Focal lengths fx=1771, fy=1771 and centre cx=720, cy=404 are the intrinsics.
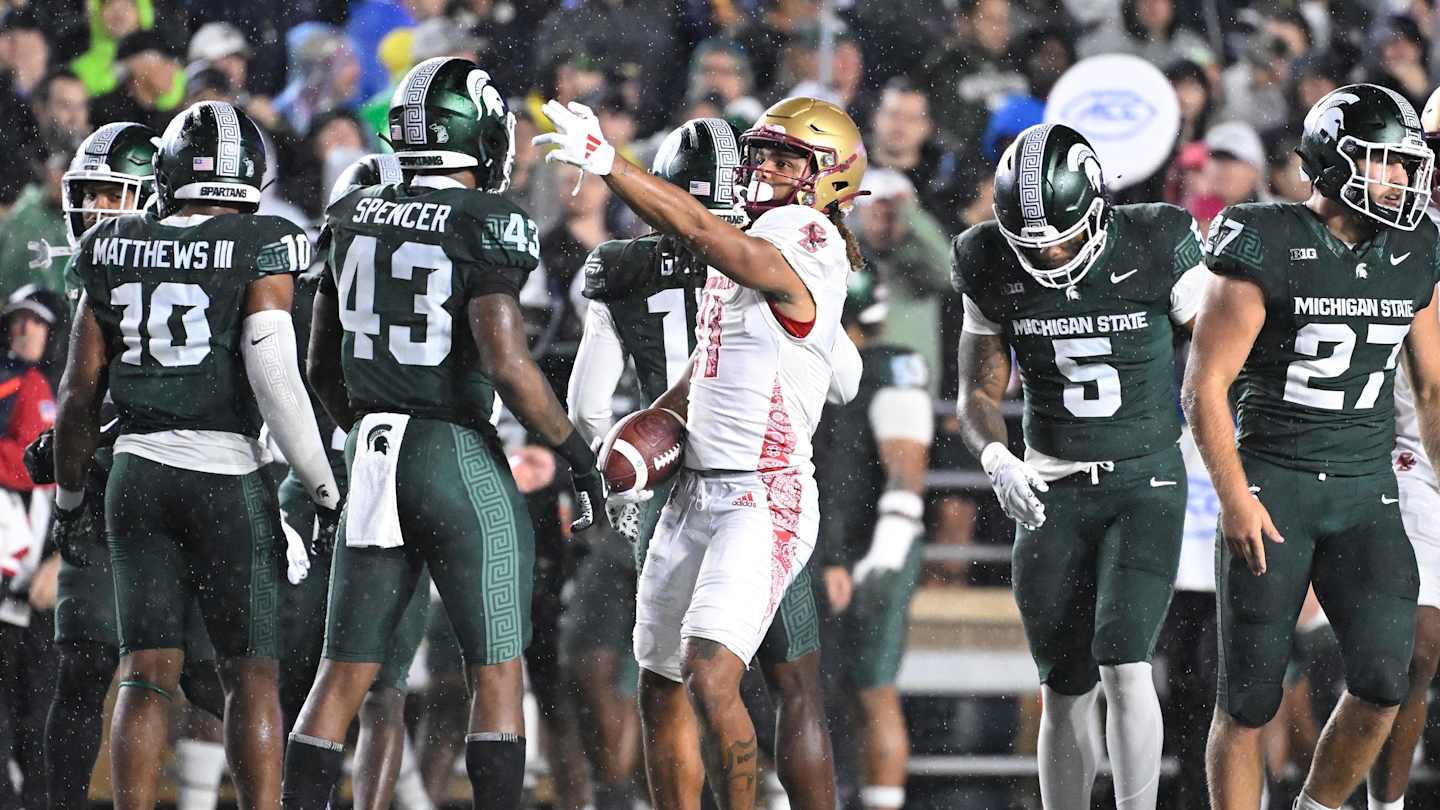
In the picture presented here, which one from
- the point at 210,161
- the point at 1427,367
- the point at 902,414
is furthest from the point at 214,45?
the point at 1427,367

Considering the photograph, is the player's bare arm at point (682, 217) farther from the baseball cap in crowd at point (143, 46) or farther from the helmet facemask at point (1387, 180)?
the baseball cap in crowd at point (143, 46)

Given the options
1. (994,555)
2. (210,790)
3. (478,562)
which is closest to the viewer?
(478,562)

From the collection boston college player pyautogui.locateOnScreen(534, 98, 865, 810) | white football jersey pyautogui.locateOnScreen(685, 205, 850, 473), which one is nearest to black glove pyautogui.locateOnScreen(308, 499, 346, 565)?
boston college player pyautogui.locateOnScreen(534, 98, 865, 810)

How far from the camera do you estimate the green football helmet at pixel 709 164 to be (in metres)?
4.02

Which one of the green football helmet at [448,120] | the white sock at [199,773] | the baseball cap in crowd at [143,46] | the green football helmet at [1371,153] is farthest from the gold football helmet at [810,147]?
the baseball cap in crowd at [143,46]

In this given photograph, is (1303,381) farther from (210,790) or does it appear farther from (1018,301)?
(210,790)

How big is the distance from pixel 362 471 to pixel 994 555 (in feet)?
9.03

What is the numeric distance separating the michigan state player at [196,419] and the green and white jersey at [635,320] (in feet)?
2.13

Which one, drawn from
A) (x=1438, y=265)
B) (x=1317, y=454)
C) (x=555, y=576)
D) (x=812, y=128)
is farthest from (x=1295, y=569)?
(x=555, y=576)

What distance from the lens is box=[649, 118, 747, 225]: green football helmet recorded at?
4.02 meters

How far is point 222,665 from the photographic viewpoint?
13.0ft

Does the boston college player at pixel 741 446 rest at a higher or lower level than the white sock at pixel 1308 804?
higher

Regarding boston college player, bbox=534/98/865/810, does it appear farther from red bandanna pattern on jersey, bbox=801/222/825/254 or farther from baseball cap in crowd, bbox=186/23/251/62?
baseball cap in crowd, bbox=186/23/251/62

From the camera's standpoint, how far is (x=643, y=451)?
3500 millimetres
